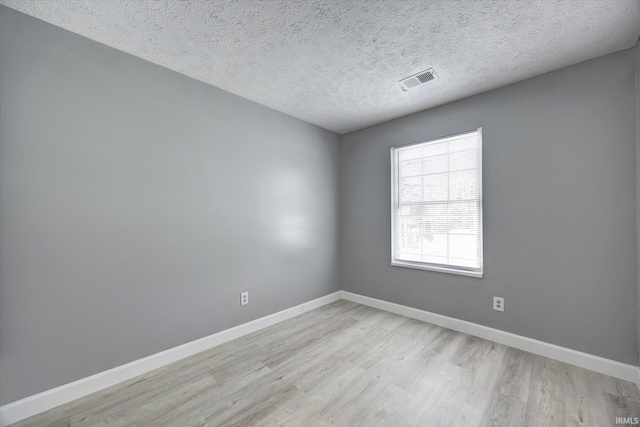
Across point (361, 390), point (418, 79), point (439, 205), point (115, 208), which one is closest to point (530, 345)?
point (439, 205)

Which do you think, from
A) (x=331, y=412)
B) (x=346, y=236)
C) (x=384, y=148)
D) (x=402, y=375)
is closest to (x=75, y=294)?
(x=331, y=412)

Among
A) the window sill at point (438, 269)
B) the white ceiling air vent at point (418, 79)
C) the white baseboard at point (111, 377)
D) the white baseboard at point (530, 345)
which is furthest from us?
the window sill at point (438, 269)

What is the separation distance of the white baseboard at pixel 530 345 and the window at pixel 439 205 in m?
0.55

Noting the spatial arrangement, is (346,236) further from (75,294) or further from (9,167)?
(9,167)

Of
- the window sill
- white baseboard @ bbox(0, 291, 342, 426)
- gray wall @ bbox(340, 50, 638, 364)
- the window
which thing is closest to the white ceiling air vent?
gray wall @ bbox(340, 50, 638, 364)

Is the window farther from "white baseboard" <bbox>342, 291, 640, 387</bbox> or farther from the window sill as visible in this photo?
"white baseboard" <bbox>342, 291, 640, 387</bbox>

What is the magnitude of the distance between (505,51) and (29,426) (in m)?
4.14

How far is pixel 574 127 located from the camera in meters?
2.20

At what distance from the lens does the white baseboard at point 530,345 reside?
6.43ft

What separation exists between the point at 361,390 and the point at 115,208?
2.31 m

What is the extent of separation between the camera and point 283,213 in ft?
10.6

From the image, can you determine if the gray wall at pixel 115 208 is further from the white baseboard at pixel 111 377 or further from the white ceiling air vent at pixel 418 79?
the white ceiling air vent at pixel 418 79

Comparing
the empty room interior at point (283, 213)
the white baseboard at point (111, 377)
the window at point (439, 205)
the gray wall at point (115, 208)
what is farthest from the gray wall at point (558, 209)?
the white baseboard at point (111, 377)

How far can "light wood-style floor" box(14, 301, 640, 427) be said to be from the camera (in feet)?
5.25
